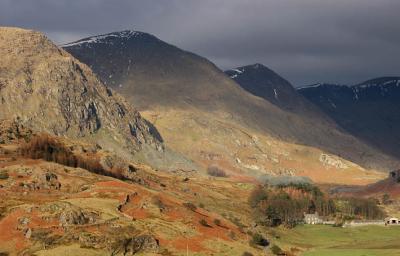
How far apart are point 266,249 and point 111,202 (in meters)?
45.2

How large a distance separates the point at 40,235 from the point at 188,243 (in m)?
36.0

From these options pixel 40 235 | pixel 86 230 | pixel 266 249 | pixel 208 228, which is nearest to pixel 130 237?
pixel 86 230

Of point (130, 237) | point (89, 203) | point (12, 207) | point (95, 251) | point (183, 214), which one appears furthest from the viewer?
point (183, 214)

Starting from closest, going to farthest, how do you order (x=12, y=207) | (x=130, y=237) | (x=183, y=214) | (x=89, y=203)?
1. (x=130, y=237)
2. (x=12, y=207)
3. (x=89, y=203)
4. (x=183, y=214)

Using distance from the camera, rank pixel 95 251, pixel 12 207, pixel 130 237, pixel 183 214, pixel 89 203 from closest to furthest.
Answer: pixel 95 251 → pixel 130 237 → pixel 12 207 → pixel 89 203 → pixel 183 214

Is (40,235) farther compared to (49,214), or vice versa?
(49,214)

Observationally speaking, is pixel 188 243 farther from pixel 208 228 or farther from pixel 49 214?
pixel 49 214

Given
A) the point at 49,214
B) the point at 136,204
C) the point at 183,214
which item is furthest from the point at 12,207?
the point at 183,214

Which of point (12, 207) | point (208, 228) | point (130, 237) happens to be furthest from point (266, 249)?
point (12, 207)

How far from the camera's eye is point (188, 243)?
168 m

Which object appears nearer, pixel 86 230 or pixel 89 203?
pixel 86 230

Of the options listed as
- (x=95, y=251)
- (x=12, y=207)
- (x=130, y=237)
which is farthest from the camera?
(x=12, y=207)

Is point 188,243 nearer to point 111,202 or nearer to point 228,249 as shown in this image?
point 228,249

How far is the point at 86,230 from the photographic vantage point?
162 metres
